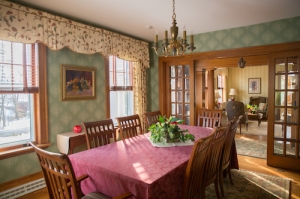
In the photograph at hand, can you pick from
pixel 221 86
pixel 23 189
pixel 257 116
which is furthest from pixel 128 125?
pixel 221 86

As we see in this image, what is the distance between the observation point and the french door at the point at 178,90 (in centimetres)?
477

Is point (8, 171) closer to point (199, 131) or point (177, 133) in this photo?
point (177, 133)

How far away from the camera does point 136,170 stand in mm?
1649

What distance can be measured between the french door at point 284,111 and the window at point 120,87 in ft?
Result: 9.47

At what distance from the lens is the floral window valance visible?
105 inches

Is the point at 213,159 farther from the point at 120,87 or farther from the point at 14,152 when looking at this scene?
the point at 120,87

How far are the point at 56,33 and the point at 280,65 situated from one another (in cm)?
378

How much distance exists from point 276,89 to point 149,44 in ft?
9.85

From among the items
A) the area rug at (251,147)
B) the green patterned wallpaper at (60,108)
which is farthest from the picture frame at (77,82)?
the area rug at (251,147)

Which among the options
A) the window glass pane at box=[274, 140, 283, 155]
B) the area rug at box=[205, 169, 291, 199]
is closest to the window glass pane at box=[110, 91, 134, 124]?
the area rug at box=[205, 169, 291, 199]

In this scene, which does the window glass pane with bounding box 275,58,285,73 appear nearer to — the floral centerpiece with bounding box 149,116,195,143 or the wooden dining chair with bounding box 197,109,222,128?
the wooden dining chair with bounding box 197,109,222,128

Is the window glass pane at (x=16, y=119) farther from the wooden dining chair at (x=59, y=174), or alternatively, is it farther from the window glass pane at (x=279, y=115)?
the window glass pane at (x=279, y=115)

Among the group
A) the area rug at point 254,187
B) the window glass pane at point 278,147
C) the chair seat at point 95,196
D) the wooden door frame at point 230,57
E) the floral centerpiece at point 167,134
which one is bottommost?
the area rug at point 254,187

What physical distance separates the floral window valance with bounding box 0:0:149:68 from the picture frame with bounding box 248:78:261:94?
7.53 metres
